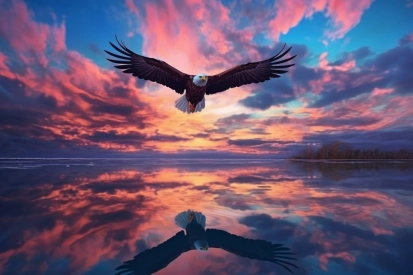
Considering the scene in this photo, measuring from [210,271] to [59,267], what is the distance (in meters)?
2.10

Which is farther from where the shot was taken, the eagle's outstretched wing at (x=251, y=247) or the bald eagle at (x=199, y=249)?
the eagle's outstretched wing at (x=251, y=247)

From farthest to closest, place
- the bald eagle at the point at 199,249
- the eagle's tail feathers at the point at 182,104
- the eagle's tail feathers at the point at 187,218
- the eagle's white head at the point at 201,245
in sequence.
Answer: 1. the eagle's tail feathers at the point at 182,104
2. the eagle's tail feathers at the point at 187,218
3. the eagle's white head at the point at 201,245
4. the bald eagle at the point at 199,249

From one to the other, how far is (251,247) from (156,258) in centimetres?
152

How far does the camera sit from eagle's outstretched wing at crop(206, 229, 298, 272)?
421cm

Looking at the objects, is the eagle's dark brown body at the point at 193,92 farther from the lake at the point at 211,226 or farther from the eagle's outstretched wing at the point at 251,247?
the eagle's outstretched wing at the point at 251,247

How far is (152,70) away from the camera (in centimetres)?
1077

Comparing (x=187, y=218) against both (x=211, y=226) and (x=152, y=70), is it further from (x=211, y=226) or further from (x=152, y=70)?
(x=152, y=70)

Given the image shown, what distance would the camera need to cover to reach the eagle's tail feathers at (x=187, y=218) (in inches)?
229

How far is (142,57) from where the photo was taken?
10203mm

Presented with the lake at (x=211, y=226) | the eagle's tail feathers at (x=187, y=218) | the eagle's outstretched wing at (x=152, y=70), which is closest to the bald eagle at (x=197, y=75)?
the eagle's outstretched wing at (x=152, y=70)

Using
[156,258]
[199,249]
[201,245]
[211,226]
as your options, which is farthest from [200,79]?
[156,258]

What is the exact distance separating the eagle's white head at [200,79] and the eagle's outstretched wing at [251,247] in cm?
659

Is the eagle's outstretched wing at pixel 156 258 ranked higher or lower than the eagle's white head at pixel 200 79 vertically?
lower

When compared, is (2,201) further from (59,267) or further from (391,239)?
(391,239)
